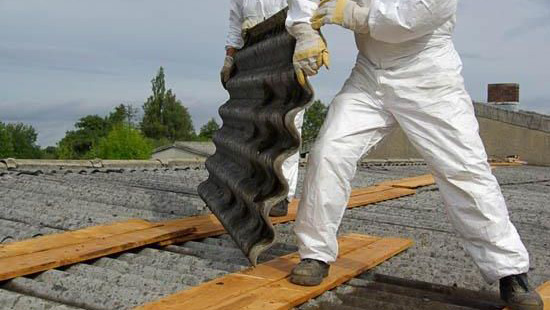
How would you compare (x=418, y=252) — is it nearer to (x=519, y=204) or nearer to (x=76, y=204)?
(x=76, y=204)

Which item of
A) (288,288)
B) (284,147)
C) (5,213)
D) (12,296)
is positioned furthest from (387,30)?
(5,213)

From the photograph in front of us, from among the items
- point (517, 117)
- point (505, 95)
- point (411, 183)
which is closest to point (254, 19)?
point (411, 183)

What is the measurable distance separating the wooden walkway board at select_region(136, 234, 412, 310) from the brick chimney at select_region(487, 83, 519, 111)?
1449 cm

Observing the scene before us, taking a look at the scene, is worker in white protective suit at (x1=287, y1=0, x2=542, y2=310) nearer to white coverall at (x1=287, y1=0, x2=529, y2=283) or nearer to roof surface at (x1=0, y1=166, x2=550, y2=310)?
white coverall at (x1=287, y1=0, x2=529, y2=283)

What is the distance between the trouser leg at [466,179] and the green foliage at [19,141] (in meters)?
60.9

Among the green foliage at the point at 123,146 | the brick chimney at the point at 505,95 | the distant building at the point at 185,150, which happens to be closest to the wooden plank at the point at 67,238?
the brick chimney at the point at 505,95

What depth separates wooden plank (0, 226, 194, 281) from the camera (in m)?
2.82

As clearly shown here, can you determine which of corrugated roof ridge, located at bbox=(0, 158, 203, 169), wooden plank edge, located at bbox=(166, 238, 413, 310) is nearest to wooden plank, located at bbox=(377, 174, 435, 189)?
corrugated roof ridge, located at bbox=(0, 158, 203, 169)

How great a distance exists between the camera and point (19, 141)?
66.1 m

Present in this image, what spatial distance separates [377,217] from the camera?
473cm

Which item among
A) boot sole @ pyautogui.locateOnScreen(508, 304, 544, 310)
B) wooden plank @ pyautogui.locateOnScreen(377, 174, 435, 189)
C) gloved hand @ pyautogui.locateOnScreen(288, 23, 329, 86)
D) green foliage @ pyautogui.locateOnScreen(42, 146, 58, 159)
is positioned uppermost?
gloved hand @ pyautogui.locateOnScreen(288, 23, 329, 86)

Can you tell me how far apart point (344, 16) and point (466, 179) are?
841 millimetres

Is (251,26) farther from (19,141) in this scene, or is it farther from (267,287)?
(19,141)

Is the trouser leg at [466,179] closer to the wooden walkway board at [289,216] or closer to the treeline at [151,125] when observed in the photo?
the wooden walkway board at [289,216]
